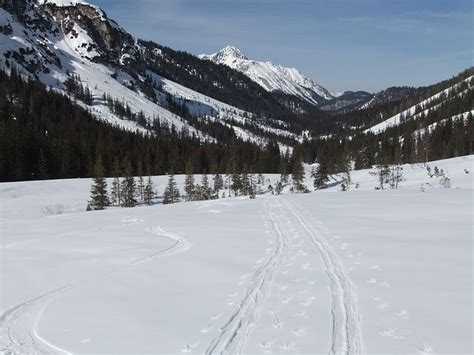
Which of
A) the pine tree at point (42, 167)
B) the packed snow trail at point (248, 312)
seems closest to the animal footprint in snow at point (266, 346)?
the packed snow trail at point (248, 312)

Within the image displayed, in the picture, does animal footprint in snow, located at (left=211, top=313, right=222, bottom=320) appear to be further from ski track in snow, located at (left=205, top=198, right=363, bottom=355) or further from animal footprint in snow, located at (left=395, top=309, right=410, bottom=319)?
animal footprint in snow, located at (left=395, top=309, right=410, bottom=319)

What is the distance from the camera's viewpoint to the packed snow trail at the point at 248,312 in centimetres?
668

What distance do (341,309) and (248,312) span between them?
1.91m

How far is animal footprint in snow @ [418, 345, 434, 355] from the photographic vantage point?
6.15 m

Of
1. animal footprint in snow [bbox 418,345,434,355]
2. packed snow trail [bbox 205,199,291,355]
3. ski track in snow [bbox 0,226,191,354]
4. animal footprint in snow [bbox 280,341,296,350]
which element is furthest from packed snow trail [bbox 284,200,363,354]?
ski track in snow [bbox 0,226,191,354]

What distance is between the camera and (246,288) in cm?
977

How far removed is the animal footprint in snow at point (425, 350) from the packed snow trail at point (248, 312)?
283 cm

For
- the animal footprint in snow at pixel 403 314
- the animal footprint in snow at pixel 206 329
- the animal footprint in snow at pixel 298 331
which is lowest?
the animal footprint in snow at pixel 206 329

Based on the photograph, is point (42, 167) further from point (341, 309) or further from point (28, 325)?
point (341, 309)

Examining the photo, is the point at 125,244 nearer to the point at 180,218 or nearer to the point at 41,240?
the point at 41,240

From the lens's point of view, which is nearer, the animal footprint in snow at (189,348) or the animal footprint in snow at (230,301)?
the animal footprint in snow at (189,348)

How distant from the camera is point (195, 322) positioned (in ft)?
25.2

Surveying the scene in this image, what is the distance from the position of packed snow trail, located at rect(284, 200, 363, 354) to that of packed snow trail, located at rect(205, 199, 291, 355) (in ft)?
4.83

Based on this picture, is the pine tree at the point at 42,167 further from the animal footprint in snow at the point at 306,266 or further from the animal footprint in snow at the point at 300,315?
the animal footprint in snow at the point at 300,315
